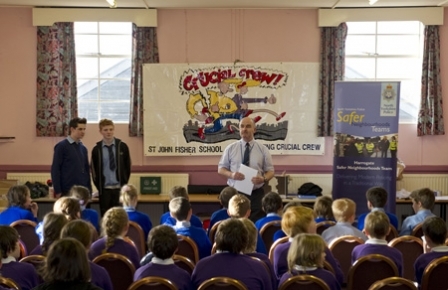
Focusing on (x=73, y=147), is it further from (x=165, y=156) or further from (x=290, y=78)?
(x=290, y=78)

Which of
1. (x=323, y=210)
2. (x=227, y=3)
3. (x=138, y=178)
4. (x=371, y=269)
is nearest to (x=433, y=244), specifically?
(x=371, y=269)

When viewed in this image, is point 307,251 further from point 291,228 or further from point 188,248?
point 188,248

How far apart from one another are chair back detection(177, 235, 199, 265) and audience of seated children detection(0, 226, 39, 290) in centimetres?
131

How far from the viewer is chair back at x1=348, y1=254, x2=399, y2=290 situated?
175 inches

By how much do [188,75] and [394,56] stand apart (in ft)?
9.88

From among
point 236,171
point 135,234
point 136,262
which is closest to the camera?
point 136,262

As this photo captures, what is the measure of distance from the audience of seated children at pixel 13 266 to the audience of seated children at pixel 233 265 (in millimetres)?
932

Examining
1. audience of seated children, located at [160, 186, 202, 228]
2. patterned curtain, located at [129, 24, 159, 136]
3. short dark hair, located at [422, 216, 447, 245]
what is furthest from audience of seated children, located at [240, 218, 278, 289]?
patterned curtain, located at [129, 24, 159, 136]

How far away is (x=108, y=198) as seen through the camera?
782 centimetres

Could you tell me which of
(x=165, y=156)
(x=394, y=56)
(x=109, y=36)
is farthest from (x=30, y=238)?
(x=394, y=56)

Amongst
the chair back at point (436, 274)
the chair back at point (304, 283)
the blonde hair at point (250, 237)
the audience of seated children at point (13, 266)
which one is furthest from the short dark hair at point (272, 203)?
the audience of seated children at point (13, 266)

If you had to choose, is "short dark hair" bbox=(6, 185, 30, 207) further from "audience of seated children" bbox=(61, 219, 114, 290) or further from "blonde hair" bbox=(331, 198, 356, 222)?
"blonde hair" bbox=(331, 198, 356, 222)

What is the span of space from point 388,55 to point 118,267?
680cm

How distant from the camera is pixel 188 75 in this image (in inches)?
388
